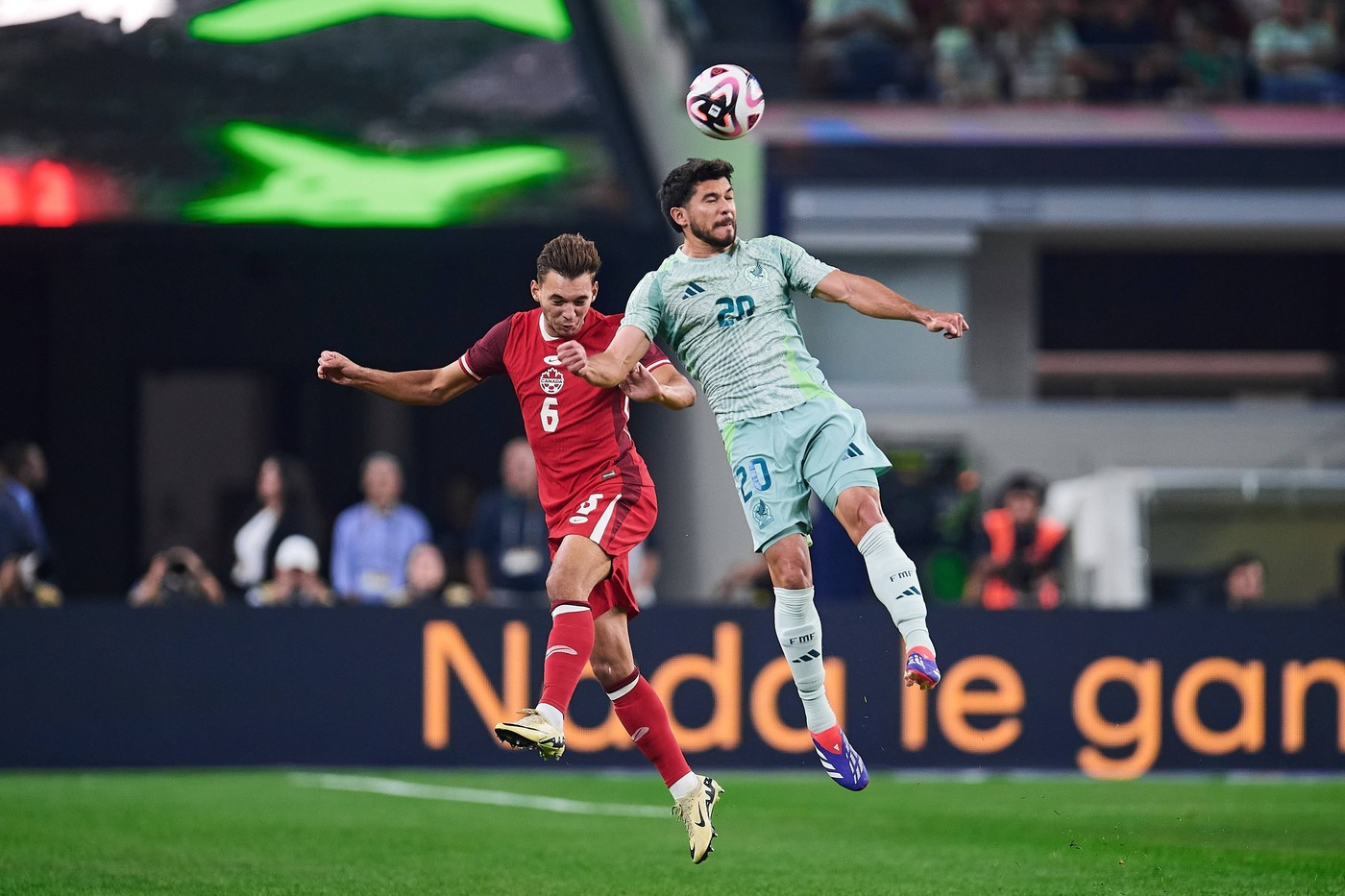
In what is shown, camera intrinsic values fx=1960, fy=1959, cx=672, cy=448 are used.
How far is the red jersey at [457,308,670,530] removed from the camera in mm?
7680

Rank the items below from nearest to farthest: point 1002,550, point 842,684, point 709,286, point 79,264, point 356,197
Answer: point 709,286
point 842,684
point 1002,550
point 356,197
point 79,264

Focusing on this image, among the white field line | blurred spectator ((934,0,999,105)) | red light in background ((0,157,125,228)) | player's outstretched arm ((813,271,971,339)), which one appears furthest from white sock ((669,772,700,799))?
red light in background ((0,157,125,228))

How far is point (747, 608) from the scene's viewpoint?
13.0m

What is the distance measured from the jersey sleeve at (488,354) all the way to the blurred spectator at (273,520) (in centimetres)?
523

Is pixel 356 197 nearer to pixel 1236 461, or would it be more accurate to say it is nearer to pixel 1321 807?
pixel 1236 461

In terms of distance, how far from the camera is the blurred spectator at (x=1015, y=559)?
13578 mm

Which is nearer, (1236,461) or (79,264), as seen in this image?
(1236,461)

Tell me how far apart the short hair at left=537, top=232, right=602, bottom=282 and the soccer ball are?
70cm

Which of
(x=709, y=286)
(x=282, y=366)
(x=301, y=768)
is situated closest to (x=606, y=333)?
(x=709, y=286)

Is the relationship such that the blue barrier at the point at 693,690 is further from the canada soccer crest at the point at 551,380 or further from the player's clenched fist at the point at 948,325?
the player's clenched fist at the point at 948,325

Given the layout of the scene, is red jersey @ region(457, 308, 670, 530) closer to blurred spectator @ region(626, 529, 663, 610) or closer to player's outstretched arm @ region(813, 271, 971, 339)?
player's outstretched arm @ region(813, 271, 971, 339)

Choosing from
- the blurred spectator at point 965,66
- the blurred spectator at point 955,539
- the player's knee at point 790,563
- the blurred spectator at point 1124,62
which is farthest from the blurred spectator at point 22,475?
the blurred spectator at point 1124,62

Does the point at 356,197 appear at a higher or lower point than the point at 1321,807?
higher

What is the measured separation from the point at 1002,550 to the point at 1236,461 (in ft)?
15.7
